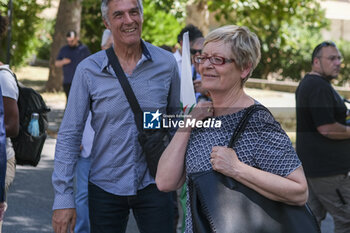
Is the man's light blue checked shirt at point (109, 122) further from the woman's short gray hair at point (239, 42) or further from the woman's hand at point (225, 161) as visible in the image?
the woman's hand at point (225, 161)

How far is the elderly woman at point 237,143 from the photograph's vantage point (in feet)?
7.81

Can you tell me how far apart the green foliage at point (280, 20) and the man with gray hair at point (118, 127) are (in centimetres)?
1165

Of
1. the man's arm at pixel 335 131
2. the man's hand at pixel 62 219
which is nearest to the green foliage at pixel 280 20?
the man's arm at pixel 335 131

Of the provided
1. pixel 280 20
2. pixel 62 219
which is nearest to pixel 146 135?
pixel 62 219

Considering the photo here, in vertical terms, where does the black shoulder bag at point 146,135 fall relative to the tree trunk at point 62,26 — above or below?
above

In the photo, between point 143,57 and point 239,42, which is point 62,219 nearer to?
point 143,57

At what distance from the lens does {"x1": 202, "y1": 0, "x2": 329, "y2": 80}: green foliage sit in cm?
1555

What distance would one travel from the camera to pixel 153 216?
11.6 ft

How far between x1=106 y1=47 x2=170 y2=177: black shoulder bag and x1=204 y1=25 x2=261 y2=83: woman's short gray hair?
899 mm

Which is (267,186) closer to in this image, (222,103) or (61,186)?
(222,103)

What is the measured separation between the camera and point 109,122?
346 centimetres

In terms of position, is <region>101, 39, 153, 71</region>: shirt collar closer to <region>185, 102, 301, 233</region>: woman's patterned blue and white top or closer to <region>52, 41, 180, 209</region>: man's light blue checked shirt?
<region>52, 41, 180, 209</region>: man's light blue checked shirt

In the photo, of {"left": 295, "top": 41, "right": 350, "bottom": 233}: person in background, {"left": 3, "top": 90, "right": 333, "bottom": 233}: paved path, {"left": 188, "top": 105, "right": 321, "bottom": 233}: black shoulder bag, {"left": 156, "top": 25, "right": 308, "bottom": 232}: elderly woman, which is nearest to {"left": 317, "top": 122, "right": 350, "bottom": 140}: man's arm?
{"left": 295, "top": 41, "right": 350, "bottom": 233}: person in background

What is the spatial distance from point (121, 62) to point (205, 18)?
1352 centimetres
